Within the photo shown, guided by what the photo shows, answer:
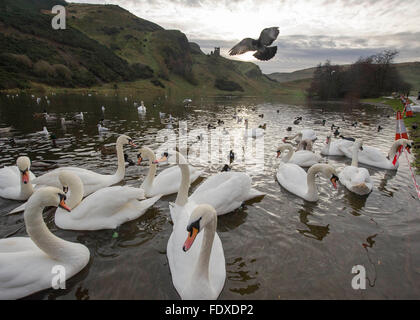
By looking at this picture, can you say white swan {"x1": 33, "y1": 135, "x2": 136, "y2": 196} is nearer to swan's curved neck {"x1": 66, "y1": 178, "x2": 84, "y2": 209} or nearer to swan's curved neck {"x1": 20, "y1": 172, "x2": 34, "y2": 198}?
swan's curved neck {"x1": 20, "y1": 172, "x2": 34, "y2": 198}

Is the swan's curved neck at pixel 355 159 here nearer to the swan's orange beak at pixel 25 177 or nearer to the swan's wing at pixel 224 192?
the swan's wing at pixel 224 192

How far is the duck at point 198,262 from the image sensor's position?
126 inches

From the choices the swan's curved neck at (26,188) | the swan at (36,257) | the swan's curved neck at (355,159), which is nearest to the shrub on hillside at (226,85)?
the swan's curved neck at (355,159)

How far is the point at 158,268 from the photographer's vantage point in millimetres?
4234

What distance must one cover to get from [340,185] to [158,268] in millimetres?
6934

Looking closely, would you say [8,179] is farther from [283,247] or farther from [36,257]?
[283,247]

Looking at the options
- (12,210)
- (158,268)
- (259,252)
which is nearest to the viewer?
(158,268)

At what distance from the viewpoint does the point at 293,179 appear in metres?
7.47

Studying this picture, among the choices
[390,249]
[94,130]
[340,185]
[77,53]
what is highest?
[77,53]

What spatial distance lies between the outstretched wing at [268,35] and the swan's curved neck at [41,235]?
850cm

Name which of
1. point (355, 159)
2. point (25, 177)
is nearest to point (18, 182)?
point (25, 177)

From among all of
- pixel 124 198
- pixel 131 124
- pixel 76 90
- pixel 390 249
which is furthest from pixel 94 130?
pixel 76 90

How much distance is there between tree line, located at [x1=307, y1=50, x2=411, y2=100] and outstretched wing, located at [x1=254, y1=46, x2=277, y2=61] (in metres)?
72.7

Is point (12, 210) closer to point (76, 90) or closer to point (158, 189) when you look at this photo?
point (158, 189)
